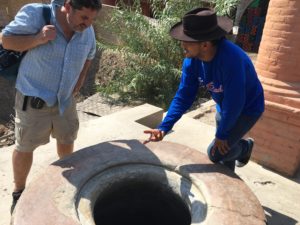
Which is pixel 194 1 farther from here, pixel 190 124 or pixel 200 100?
pixel 190 124

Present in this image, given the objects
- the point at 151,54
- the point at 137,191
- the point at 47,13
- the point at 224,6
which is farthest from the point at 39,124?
the point at 224,6

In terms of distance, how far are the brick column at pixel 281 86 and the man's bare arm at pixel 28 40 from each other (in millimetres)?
2032

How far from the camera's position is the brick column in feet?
10.1

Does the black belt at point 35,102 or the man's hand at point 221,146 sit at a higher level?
the black belt at point 35,102

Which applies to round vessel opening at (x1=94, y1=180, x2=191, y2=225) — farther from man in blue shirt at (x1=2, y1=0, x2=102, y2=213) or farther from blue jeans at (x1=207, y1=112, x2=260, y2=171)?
man in blue shirt at (x1=2, y1=0, x2=102, y2=213)

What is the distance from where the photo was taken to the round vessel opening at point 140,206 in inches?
76.4

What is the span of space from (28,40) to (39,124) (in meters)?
0.58

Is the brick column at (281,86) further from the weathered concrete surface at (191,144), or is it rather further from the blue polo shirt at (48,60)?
the blue polo shirt at (48,60)

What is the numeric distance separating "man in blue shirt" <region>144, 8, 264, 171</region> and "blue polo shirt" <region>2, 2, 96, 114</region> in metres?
0.65

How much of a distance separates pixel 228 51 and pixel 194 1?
194 inches

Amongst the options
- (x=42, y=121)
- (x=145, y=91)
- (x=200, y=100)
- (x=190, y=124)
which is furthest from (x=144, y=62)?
(x=42, y=121)

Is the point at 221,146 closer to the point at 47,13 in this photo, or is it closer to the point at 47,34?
the point at 47,34

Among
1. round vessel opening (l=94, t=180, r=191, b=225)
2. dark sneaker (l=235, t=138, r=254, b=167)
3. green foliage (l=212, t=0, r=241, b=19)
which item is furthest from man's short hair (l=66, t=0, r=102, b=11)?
green foliage (l=212, t=0, r=241, b=19)

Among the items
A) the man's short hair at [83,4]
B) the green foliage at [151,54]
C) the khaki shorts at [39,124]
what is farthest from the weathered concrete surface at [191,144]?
the green foliage at [151,54]
